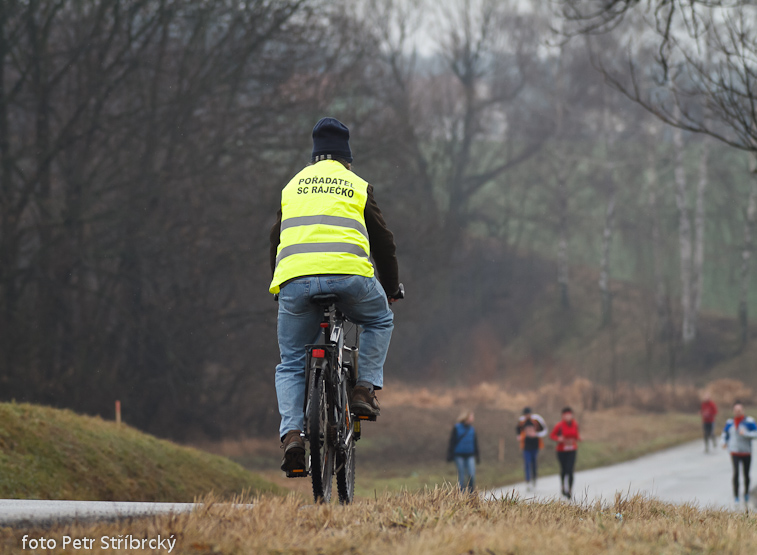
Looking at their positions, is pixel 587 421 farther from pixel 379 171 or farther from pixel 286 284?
pixel 286 284

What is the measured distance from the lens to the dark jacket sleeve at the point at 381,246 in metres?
5.44

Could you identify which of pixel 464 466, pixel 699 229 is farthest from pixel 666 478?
pixel 699 229

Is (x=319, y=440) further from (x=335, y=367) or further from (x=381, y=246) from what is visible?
(x=381, y=246)

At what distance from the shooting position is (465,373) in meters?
50.0

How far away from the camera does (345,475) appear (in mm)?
5555

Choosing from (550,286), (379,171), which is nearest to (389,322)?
(379,171)

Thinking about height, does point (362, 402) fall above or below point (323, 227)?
below

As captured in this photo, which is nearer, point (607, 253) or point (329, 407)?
point (329, 407)

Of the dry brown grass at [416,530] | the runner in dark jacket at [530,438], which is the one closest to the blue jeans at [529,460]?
the runner in dark jacket at [530,438]

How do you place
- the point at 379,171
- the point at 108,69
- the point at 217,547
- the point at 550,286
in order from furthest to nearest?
1. the point at 550,286
2. the point at 379,171
3. the point at 108,69
4. the point at 217,547

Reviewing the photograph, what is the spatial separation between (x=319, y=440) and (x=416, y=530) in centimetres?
121

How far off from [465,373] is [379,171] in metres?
23.3

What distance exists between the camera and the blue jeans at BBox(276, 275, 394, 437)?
5203 millimetres

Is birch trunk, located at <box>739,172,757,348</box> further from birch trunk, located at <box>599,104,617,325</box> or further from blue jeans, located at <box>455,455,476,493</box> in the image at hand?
blue jeans, located at <box>455,455,476,493</box>
